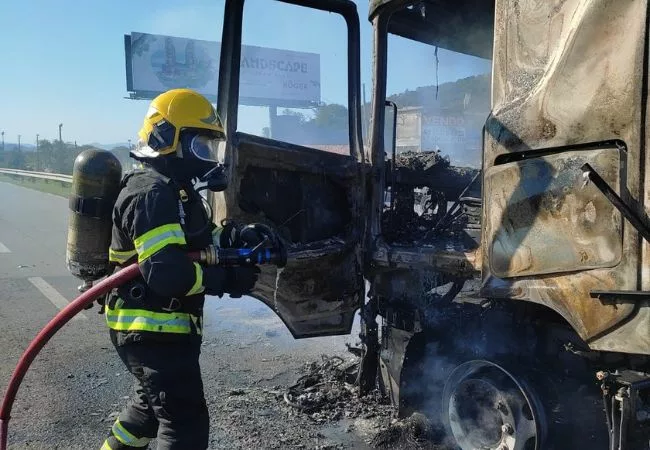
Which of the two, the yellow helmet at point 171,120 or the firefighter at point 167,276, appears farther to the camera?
the yellow helmet at point 171,120

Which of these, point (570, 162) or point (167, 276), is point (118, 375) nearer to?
point (167, 276)

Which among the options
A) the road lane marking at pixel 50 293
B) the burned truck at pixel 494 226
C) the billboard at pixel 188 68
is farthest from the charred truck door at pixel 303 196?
the billboard at pixel 188 68

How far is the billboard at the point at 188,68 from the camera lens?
36625 mm

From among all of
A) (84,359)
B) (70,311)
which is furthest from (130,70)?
(70,311)

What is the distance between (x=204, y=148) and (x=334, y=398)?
2139 mm

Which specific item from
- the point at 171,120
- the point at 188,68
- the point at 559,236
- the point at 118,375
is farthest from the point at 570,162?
the point at 188,68

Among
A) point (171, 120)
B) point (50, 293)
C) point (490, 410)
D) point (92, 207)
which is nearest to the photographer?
point (171, 120)

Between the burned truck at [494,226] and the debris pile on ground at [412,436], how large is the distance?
0.10 m

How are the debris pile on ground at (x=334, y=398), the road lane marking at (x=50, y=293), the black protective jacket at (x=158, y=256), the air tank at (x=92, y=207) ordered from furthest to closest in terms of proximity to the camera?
1. the road lane marking at (x=50, y=293)
2. the debris pile on ground at (x=334, y=398)
3. the air tank at (x=92, y=207)
4. the black protective jacket at (x=158, y=256)

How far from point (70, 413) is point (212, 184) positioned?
7.38 feet

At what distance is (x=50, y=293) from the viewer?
7301 mm

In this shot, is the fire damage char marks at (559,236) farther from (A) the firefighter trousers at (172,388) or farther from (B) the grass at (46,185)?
(B) the grass at (46,185)

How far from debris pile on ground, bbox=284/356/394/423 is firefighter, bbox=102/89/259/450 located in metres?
1.37

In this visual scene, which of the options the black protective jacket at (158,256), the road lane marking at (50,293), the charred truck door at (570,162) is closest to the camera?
the charred truck door at (570,162)
